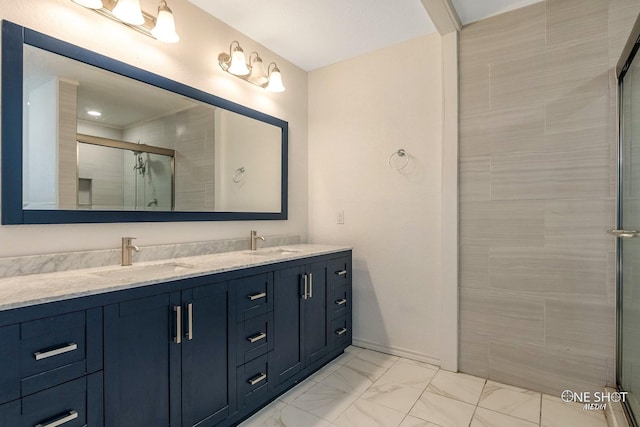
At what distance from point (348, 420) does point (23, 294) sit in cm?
157

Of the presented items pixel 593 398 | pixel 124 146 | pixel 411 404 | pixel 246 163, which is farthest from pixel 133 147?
pixel 593 398

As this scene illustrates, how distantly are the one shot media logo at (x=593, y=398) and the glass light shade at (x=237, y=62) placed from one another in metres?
2.89

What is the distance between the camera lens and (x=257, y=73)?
8.09ft

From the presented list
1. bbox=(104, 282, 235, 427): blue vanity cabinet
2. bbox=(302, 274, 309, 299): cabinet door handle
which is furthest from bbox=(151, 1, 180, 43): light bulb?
bbox=(302, 274, 309, 299): cabinet door handle

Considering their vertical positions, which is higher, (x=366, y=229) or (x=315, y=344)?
(x=366, y=229)

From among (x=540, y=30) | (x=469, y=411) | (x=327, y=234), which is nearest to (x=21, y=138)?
(x=327, y=234)

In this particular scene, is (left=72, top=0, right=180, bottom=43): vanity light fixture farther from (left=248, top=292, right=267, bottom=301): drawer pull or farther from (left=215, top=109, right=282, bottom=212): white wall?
(left=248, top=292, right=267, bottom=301): drawer pull

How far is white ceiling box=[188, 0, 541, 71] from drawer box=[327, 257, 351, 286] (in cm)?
169

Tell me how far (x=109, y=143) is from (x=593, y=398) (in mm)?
3047

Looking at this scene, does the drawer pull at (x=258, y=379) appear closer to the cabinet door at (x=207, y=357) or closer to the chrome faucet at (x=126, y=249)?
the cabinet door at (x=207, y=357)

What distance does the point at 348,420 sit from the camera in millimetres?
1799

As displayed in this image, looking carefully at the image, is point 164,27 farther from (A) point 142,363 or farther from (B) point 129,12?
(A) point 142,363

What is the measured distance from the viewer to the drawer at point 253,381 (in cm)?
172

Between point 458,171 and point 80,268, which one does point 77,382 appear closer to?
point 80,268
